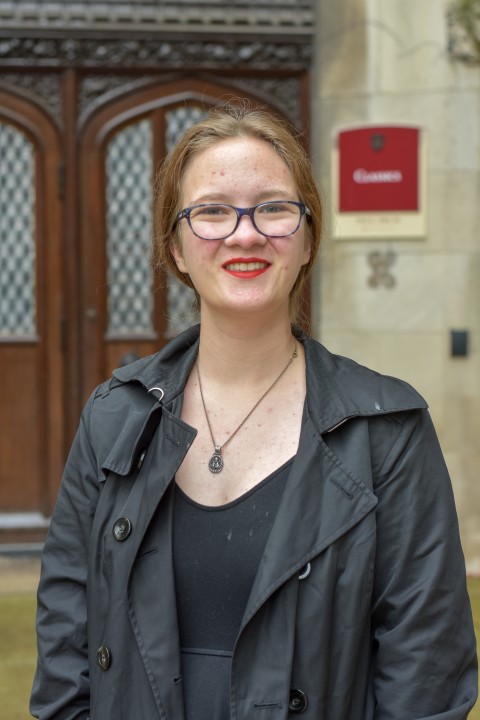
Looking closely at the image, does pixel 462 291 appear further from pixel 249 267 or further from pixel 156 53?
pixel 249 267

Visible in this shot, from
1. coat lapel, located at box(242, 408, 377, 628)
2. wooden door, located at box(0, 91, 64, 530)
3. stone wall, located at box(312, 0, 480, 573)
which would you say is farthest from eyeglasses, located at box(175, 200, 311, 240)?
wooden door, located at box(0, 91, 64, 530)

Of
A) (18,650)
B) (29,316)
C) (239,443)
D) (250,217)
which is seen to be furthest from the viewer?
(29,316)

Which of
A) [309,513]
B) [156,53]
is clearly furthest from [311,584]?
[156,53]

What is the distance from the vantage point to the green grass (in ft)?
14.5

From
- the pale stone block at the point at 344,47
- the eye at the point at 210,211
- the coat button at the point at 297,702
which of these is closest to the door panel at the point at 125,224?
the pale stone block at the point at 344,47

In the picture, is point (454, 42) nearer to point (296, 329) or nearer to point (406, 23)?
point (406, 23)

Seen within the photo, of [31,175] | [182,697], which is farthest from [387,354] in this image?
[182,697]

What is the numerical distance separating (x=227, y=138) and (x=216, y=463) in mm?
611

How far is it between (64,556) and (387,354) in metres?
4.18

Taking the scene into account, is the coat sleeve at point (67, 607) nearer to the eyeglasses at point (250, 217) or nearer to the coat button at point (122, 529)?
the coat button at point (122, 529)

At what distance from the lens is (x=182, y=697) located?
195 cm

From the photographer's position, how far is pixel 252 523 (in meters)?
1.97

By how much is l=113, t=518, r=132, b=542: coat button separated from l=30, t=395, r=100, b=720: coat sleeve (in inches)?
4.1

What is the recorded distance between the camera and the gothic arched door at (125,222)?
6.32m
